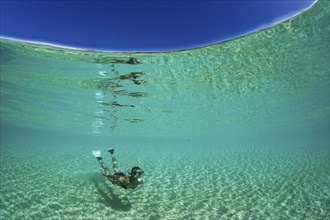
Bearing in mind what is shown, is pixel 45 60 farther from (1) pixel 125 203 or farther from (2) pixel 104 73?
(1) pixel 125 203

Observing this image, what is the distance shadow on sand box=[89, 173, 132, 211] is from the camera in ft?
33.1

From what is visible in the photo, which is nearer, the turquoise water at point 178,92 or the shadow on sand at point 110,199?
the turquoise water at point 178,92

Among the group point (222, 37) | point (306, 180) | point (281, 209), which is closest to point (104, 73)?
point (222, 37)

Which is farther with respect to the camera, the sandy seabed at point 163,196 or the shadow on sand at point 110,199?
the shadow on sand at point 110,199

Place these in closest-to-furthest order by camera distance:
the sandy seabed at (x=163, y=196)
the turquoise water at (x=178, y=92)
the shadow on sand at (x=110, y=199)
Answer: the sandy seabed at (x=163, y=196) → the turquoise water at (x=178, y=92) → the shadow on sand at (x=110, y=199)

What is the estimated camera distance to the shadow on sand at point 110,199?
33.1ft

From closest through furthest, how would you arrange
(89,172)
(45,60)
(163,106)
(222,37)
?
(222,37) → (45,60) → (89,172) → (163,106)

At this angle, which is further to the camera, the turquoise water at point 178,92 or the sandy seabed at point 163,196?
the turquoise water at point 178,92

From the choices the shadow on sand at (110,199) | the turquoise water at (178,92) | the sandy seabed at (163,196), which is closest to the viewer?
the sandy seabed at (163,196)

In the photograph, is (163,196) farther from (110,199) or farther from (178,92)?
(178,92)

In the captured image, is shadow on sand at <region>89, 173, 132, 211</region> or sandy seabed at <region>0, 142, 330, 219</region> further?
shadow on sand at <region>89, 173, 132, 211</region>

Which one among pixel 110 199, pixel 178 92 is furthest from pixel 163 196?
pixel 178 92

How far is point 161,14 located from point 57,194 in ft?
28.6

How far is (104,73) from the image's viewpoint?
14547 millimetres
